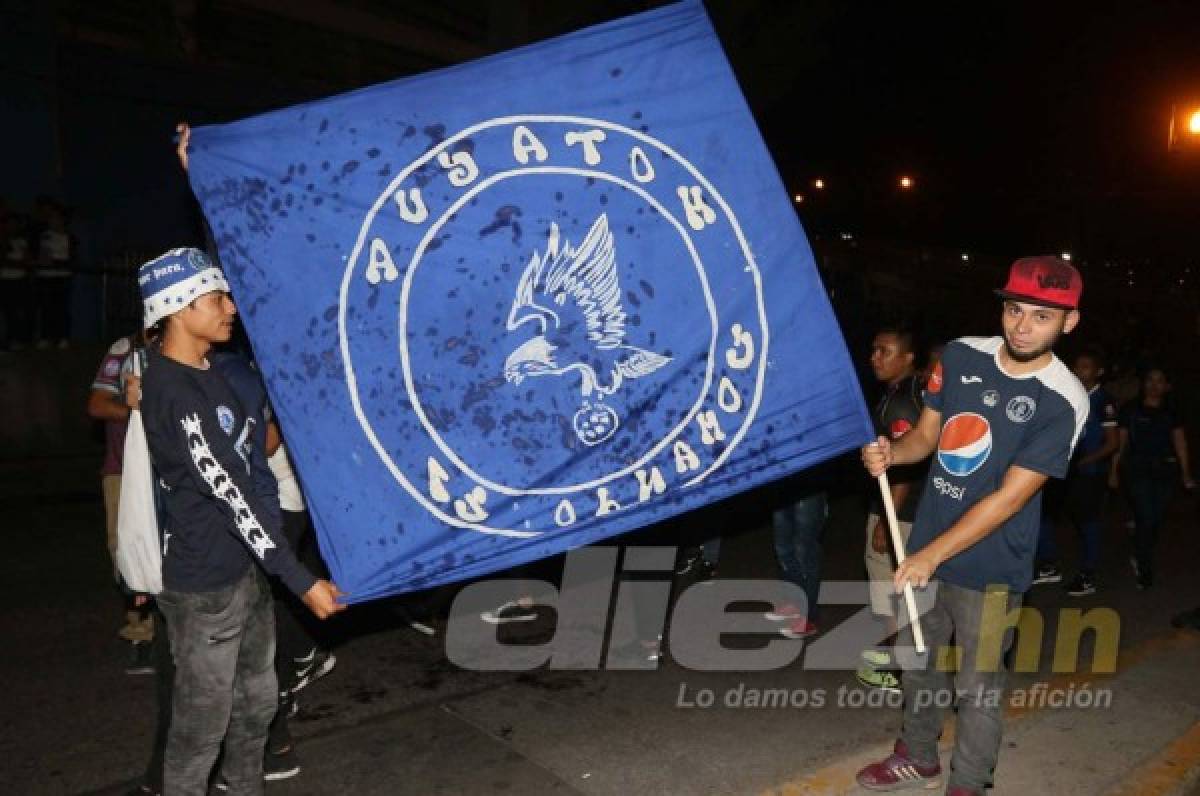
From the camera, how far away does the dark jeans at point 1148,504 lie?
7449mm

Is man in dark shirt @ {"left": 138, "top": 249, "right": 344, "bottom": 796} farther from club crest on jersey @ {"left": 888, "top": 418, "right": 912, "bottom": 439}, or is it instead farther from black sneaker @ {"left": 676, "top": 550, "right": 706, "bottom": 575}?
black sneaker @ {"left": 676, "top": 550, "right": 706, "bottom": 575}

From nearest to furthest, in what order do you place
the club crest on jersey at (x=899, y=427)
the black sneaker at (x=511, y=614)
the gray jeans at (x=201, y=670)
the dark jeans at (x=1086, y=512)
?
the gray jeans at (x=201, y=670) → the club crest on jersey at (x=899, y=427) → the black sneaker at (x=511, y=614) → the dark jeans at (x=1086, y=512)

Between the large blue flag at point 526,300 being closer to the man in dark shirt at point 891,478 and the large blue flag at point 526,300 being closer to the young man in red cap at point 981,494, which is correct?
the young man in red cap at point 981,494

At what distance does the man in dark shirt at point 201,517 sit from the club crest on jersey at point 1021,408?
244 cm

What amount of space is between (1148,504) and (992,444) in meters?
4.56

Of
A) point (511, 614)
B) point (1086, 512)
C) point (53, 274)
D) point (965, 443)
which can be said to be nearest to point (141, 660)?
point (511, 614)

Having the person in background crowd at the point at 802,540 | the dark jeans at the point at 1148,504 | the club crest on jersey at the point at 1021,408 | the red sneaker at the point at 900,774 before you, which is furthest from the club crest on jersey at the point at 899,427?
the dark jeans at the point at 1148,504

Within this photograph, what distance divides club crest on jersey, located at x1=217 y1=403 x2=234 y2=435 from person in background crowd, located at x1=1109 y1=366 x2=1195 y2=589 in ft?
21.1

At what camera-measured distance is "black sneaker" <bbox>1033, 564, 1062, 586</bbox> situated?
7.50 m

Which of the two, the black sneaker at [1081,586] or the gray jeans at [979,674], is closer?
the gray jeans at [979,674]

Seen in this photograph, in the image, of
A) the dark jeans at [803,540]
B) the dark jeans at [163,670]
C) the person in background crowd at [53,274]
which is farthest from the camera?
the person in background crowd at [53,274]

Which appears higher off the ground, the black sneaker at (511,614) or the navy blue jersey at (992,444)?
the navy blue jersey at (992,444)

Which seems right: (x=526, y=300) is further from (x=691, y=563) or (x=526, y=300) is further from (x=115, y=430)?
(x=691, y=563)

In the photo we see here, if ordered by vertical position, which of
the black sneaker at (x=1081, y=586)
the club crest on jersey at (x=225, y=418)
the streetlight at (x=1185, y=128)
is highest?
the streetlight at (x=1185, y=128)
